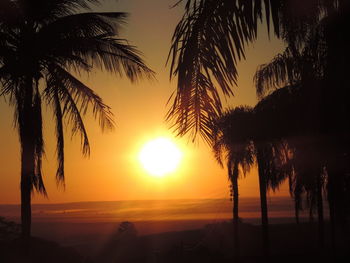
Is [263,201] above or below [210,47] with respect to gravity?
below

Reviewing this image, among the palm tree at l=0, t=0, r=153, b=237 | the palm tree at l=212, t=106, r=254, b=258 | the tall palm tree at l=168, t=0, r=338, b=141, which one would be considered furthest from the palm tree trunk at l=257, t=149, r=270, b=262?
the tall palm tree at l=168, t=0, r=338, b=141

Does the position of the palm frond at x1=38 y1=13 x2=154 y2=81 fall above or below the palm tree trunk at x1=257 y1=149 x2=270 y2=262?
above

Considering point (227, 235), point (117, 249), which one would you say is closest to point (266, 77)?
point (117, 249)

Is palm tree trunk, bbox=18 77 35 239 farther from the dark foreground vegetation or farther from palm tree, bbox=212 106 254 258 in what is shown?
palm tree, bbox=212 106 254 258

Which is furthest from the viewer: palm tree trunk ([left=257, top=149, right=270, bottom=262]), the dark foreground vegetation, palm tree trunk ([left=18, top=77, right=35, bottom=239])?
palm tree trunk ([left=257, top=149, right=270, bottom=262])

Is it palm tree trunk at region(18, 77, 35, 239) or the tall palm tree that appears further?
palm tree trunk at region(18, 77, 35, 239)

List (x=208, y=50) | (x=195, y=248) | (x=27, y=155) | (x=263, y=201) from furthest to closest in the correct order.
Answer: (x=195, y=248)
(x=263, y=201)
(x=27, y=155)
(x=208, y=50)

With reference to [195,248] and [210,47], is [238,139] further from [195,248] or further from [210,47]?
[210,47]

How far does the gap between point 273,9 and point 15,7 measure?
8393mm

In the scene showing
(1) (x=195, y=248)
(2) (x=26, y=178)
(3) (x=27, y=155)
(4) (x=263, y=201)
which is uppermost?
(3) (x=27, y=155)

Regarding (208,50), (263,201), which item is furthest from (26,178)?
(263,201)

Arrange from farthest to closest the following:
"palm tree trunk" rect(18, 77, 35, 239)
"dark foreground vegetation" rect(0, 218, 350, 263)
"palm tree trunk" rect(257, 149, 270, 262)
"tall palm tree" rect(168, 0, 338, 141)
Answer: "palm tree trunk" rect(257, 149, 270, 262), "dark foreground vegetation" rect(0, 218, 350, 263), "palm tree trunk" rect(18, 77, 35, 239), "tall palm tree" rect(168, 0, 338, 141)

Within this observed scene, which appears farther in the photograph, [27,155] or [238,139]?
[238,139]

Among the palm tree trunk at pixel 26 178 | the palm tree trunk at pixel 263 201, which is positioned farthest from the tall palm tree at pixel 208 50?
the palm tree trunk at pixel 263 201
